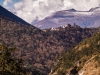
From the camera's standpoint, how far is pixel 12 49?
3800 centimetres

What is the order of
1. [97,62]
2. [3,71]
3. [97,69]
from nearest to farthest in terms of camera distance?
[3,71] < [97,69] < [97,62]

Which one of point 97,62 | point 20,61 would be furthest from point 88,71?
point 20,61

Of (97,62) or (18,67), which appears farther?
(97,62)

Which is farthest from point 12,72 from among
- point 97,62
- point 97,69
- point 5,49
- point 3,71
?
point 97,62

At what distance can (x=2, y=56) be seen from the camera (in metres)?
36.4

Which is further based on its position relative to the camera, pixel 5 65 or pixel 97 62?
pixel 97 62

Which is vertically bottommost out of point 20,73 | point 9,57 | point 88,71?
point 88,71

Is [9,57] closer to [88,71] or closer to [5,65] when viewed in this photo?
[5,65]

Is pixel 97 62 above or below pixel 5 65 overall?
below

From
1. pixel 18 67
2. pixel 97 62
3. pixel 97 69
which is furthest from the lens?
pixel 97 62

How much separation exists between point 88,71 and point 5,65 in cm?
16428

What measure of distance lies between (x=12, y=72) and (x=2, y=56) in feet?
9.41

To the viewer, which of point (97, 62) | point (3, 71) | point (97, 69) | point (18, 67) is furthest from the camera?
point (97, 62)

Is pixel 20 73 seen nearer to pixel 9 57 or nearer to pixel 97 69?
pixel 9 57
